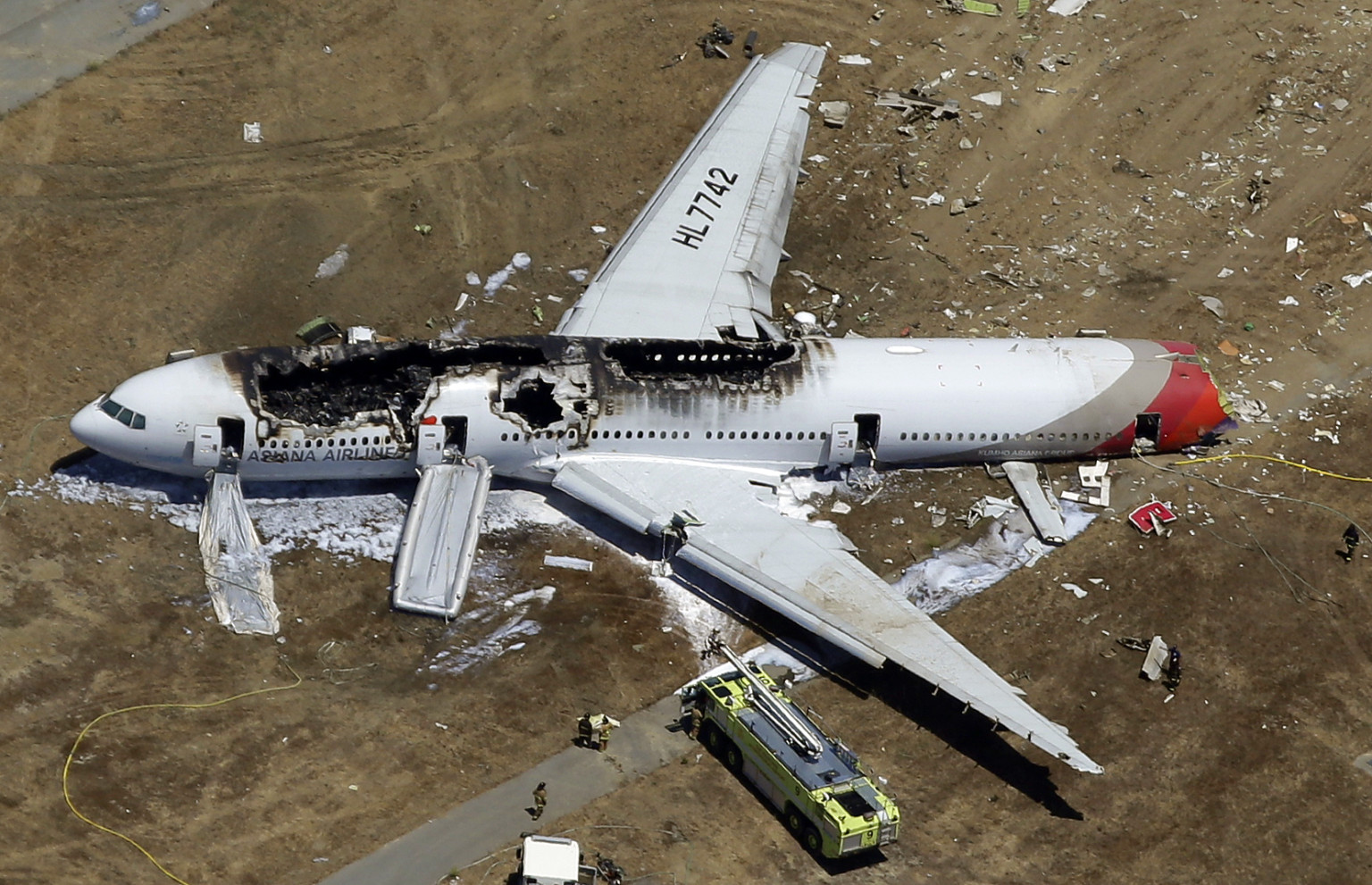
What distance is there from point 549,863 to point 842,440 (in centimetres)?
1702

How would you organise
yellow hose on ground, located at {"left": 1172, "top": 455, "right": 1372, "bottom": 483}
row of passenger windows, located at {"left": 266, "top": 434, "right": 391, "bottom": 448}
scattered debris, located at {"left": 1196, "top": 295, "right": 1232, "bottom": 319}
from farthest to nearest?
scattered debris, located at {"left": 1196, "top": 295, "right": 1232, "bottom": 319} → yellow hose on ground, located at {"left": 1172, "top": 455, "right": 1372, "bottom": 483} → row of passenger windows, located at {"left": 266, "top": 434, "right": 391, "bottom": 448}

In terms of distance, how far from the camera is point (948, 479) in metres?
46.4

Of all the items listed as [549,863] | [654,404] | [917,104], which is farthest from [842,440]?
[917,104]

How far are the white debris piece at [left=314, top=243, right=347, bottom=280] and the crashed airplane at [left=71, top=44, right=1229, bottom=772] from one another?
780cm

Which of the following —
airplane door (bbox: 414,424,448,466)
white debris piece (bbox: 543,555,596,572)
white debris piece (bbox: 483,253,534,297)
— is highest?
white debris piece (bbox: 483,253,534,297)

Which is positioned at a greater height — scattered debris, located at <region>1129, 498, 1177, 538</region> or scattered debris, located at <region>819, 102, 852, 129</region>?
scattered debris, located at <region>819, 102, 852, 129</region>

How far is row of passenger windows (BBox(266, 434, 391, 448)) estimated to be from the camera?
42.2 metres

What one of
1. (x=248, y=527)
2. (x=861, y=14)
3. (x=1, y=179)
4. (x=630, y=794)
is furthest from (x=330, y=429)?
(x=861, y=14)

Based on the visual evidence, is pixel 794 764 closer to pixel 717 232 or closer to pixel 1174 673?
pixel 1174 673

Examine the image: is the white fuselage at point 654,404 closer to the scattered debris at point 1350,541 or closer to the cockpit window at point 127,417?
the cockpit window at point 127,417

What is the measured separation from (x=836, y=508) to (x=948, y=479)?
13.1ft

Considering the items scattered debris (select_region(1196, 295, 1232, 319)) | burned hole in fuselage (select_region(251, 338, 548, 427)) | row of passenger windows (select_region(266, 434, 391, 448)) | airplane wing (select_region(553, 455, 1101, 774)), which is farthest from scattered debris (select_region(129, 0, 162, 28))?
scattered debris (select_region(1196, 295, 1232, 319))

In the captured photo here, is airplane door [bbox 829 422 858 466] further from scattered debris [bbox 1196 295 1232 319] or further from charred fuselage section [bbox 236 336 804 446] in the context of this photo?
scattered debris [bbox 1196 295 1232 319]

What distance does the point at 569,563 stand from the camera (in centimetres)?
4312
